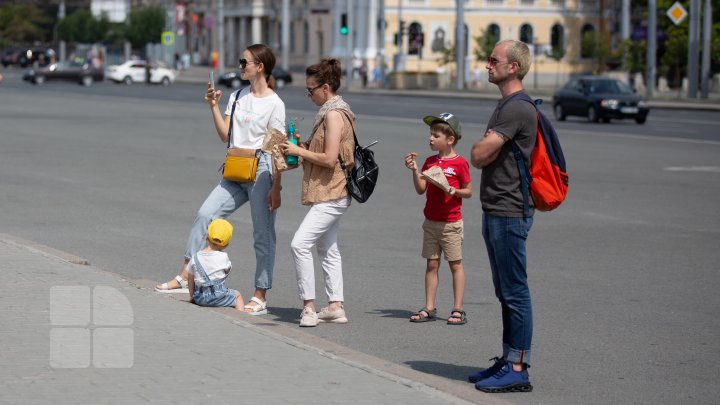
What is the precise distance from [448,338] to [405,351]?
1.91 ft

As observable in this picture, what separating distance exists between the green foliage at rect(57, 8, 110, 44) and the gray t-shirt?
5381 inches

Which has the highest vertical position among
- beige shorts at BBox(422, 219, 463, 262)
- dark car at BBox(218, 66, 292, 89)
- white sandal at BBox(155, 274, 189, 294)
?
beige shorts at BBox(422, 219, 463, 262)

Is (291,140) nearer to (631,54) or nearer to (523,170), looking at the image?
(523,170)

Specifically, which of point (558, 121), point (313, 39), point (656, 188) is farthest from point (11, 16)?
point (656, 188)

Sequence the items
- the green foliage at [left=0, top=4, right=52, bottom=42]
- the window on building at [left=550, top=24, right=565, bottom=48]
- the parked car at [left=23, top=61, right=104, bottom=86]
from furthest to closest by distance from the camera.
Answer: the green foliage at [left=0, top=4, right=52, bottom=42]
the window on building at [left=550, top=24, right=565, bottom=48]
the parked car at [left=23, top=61, right=104, bottom=86]

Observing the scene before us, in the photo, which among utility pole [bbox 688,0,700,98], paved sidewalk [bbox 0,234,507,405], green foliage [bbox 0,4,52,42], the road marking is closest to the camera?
paved sidewalk [bbox 0,234,507,405]

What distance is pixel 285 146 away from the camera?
A: 889cm

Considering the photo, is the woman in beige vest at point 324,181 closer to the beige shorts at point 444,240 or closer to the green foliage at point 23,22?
the beige shorts at point 444,240

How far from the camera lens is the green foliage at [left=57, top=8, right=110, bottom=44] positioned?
462 feet

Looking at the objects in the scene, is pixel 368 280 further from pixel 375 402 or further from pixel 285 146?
pixel 375 402

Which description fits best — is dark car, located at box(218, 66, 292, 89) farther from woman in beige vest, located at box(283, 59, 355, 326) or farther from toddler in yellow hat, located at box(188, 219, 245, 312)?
woman in beige vest, located at box(283, 59, 355, 326)

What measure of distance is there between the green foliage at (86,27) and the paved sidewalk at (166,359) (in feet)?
441

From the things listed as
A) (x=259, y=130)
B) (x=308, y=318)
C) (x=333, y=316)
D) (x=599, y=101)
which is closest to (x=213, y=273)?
(x=308, y=318)

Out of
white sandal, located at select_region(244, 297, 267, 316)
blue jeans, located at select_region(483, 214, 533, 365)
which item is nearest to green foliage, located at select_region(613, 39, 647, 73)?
white sandal, located at select_region(244, 297, 267, 316)
